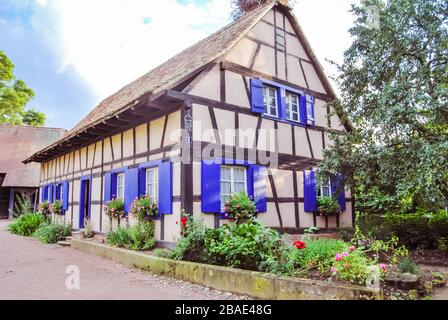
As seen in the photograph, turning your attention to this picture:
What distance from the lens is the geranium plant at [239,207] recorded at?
787 centimetres

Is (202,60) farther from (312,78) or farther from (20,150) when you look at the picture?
(20,150)

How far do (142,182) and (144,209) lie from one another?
35.5 inches

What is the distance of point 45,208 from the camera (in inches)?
575

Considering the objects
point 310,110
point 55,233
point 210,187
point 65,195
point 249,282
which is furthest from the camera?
point 65,195

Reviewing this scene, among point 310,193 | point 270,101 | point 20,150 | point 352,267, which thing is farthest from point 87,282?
point 20,150

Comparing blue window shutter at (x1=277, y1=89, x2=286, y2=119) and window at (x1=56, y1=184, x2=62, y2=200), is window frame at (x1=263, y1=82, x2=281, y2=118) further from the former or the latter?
window at (x1=56, y1=184, x2=62, y2=200)

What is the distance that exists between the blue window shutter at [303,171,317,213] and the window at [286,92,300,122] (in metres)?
1.67

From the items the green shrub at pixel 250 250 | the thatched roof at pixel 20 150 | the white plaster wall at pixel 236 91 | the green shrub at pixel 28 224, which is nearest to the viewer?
the green shrub at pixel 250 250

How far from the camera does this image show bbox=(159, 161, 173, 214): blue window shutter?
7.61 m

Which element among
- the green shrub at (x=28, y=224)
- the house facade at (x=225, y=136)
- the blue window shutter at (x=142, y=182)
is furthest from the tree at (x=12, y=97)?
the blue window shutter at (x=142, y=182)

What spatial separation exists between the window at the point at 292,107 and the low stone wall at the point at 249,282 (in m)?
5.66

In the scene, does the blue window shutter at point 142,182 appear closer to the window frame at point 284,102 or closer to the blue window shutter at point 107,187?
the blue window shutter at point 107,187

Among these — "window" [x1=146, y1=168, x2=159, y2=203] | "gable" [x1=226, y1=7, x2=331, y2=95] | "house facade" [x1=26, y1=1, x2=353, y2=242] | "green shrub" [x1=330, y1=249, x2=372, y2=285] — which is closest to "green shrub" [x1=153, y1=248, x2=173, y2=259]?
"house facade" [x1=26, y1=1, x2=353, y2=242]
